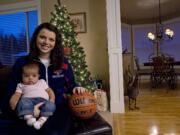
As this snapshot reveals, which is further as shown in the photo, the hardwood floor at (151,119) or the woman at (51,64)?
the hardwood floor at (151,119)

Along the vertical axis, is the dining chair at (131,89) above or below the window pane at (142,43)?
below

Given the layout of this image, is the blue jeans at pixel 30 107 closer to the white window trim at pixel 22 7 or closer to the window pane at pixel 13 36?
the white window trim at pixel 22 7

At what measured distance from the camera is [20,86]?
6.69 feet

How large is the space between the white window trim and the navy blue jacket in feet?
12.1

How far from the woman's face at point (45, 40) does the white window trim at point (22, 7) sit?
367 cm

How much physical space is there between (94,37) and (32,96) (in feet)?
11.6

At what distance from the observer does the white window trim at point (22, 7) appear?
5633 millimetres

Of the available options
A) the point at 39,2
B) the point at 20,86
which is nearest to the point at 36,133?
the point at 20,86

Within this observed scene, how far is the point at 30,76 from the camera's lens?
202 cm

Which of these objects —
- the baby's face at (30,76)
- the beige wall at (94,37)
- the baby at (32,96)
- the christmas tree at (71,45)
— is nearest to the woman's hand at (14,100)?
the baby at (32,96)

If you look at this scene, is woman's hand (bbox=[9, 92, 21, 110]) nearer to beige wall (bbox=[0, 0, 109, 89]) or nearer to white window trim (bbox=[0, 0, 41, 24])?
beige wall (bbox=[0, 0, 109, 89])

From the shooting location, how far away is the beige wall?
5344 mm

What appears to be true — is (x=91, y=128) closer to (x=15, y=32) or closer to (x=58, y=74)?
(x=58, y=74)

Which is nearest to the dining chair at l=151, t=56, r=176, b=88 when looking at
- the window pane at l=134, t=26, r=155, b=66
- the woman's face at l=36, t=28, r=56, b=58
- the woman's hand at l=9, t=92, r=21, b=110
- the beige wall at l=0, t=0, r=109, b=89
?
the beige wall at l=0, t=0, r=109, b=89
